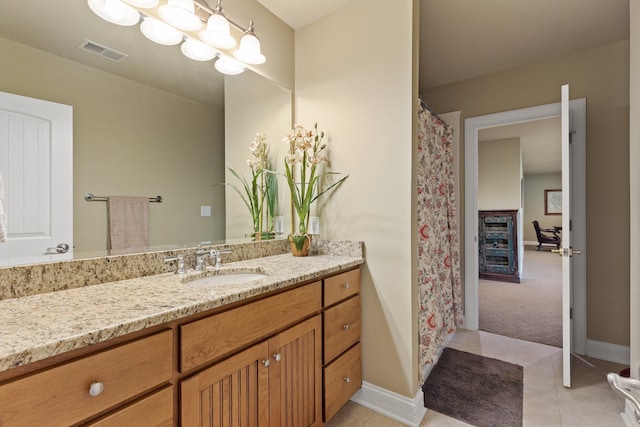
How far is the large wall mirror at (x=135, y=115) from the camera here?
3.55 feet

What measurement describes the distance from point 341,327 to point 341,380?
0.95 feet

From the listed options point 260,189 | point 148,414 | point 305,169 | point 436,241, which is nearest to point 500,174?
point 436,241

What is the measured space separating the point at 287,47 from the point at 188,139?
3.51 ft

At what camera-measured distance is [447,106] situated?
309 cm

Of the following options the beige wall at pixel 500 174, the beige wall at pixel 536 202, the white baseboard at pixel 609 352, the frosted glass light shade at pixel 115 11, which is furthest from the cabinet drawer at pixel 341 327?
the beige wall at pixel 536 202

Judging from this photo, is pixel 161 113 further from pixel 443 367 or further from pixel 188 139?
pixel 443 367

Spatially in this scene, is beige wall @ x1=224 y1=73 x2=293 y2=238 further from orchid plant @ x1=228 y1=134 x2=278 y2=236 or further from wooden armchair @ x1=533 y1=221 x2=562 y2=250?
wooden armchair @ x1=533 y1=221 x2=562 y2=250

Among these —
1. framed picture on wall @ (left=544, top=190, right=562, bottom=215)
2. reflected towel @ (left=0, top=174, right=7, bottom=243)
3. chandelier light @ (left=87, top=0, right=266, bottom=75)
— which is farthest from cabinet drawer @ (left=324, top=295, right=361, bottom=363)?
framed picture on wall @ (left=544, top=190, right=562, bottom=215)

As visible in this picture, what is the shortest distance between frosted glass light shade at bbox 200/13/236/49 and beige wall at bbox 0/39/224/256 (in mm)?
331

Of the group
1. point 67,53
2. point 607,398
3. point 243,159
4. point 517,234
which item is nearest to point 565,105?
point 607,398

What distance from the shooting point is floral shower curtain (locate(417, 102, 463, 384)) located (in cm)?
206

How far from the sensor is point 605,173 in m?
2.37

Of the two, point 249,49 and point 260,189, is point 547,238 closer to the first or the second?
point 260,189

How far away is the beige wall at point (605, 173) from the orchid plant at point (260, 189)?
2.48 metres
